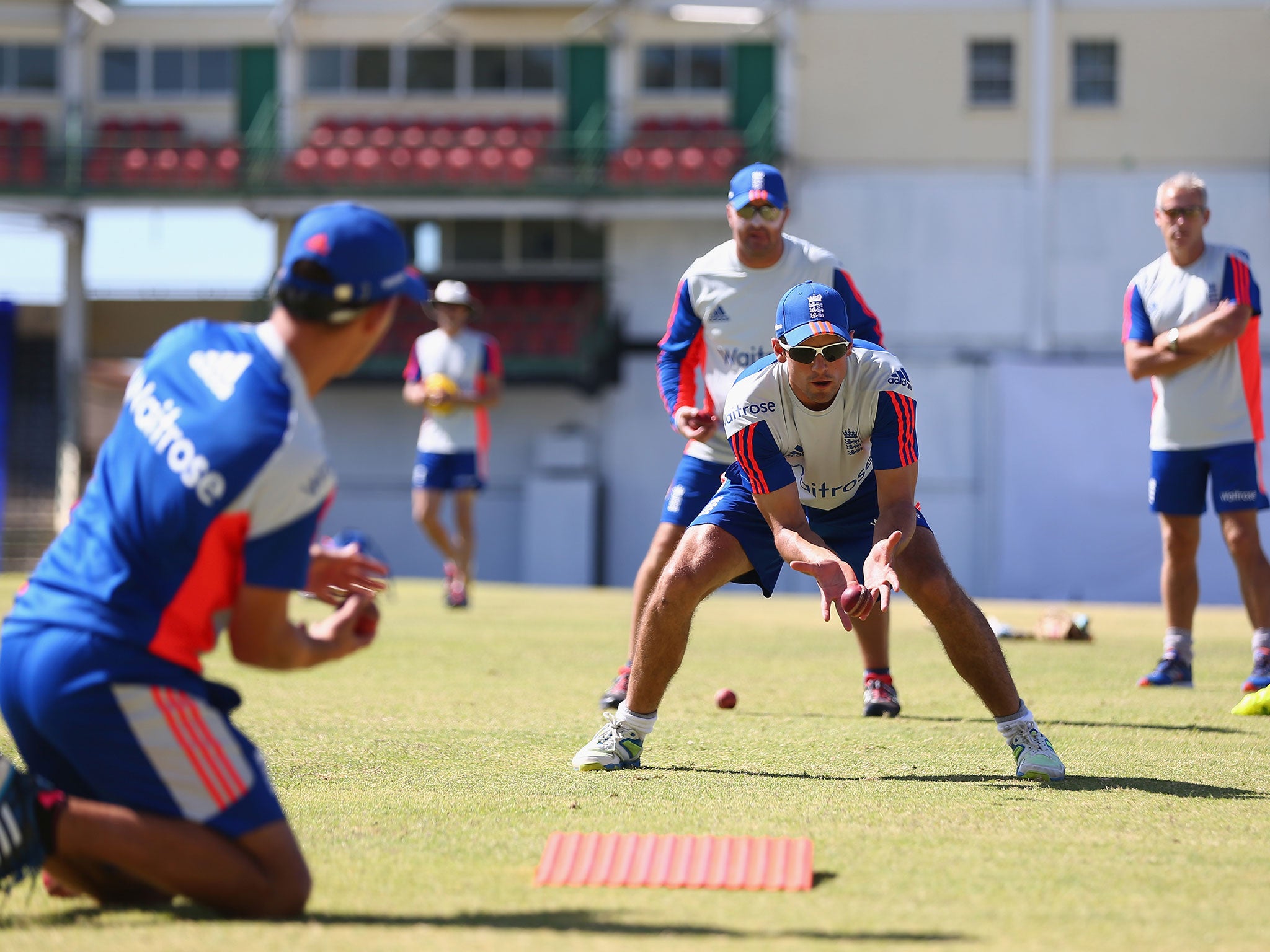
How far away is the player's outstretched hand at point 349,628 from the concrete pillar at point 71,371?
28.0 meters

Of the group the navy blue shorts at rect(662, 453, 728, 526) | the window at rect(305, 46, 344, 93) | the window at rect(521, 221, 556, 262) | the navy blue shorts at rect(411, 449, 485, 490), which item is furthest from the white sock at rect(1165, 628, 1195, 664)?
the window at rect(305, 46, 344, 93)

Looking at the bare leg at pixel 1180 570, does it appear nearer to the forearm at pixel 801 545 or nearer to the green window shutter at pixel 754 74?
the forearm at pixel 801 545

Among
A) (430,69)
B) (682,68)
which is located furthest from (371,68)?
(682,68)

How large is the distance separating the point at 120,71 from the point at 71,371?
21.2 ft

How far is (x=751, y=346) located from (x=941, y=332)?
23359mm

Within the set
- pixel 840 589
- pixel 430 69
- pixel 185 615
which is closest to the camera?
pixel 185 615

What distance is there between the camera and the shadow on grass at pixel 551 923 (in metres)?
3.36

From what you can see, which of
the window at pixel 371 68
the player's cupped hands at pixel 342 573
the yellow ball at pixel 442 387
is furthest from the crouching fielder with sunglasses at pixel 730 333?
the window at pixel 371 68

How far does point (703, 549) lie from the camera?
582 centimetres

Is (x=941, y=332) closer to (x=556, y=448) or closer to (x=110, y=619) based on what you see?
(x=556, y=448)

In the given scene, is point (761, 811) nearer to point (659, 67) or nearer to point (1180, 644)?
point (1180, 644)

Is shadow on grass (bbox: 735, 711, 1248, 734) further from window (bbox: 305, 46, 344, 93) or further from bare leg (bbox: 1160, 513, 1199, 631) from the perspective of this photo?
window (bbox: 305, 46, 344, 93)

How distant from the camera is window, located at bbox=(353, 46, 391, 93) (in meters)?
32.1

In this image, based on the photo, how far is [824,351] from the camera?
211 inches
